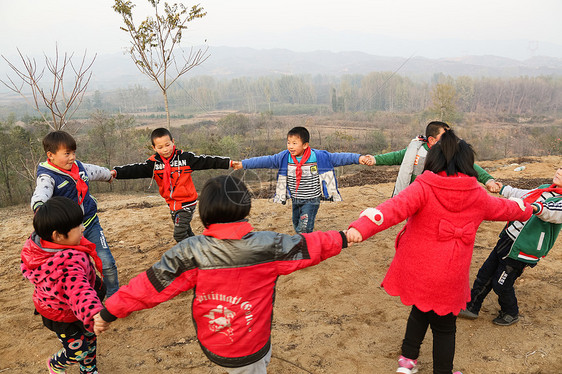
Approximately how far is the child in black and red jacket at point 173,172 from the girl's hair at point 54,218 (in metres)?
1.96

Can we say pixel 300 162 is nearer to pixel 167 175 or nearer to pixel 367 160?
pixel 367 160

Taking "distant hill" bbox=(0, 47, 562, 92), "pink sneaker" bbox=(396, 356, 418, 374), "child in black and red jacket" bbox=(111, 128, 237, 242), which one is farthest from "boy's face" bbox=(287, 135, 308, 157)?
"distant hill" bbox=(0, 47, 562, 92)

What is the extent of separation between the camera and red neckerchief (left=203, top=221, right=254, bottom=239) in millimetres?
1604

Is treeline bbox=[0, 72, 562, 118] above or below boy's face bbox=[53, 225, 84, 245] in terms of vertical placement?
above

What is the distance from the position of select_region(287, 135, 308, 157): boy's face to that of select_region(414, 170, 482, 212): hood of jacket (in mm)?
2197

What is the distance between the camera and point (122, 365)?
2.86 meters

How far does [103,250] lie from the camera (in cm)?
340

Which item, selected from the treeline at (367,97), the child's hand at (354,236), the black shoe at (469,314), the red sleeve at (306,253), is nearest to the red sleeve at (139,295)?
the red sleeve at (306,253)

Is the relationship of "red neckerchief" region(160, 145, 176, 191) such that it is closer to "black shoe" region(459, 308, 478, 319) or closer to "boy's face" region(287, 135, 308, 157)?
"boy's face" region(287, 135, 308, 157)

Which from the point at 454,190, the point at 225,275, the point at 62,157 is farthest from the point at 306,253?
the point at 62,157

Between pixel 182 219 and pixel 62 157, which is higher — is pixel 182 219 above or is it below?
below

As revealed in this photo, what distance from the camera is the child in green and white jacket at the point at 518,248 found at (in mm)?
2643

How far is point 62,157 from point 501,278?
408cm

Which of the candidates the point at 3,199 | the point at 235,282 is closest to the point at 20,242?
the point at 235,282
